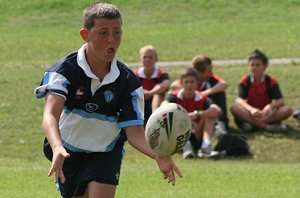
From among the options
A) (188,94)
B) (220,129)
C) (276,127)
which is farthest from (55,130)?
(276,127)

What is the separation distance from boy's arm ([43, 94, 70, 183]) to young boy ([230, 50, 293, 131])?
8.45 m

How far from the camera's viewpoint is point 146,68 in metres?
15.2

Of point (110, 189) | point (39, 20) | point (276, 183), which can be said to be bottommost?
point (39, 20)

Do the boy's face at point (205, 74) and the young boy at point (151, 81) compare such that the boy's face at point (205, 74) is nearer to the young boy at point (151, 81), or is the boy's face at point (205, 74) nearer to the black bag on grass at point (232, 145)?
the young boy at point (151, 81)

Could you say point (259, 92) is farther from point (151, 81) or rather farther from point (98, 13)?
point (98, 13)

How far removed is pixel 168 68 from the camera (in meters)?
19.5

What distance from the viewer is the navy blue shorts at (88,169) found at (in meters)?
7.16

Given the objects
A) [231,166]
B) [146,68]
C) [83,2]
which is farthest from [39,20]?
[231,166]

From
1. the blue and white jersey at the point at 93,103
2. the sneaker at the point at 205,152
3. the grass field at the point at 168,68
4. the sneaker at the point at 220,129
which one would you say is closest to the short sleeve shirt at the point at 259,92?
the grass field at the point at 168,68

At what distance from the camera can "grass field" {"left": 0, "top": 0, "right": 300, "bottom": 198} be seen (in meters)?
11.3

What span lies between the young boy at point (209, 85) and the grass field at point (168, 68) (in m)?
0.47

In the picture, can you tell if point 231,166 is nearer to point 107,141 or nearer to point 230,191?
point 230,191

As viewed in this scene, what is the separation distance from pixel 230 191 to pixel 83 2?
19.3 meters

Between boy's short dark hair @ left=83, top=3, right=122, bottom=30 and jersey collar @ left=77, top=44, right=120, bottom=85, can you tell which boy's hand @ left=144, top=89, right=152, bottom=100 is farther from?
boy's short dark hair @ left=83, top=3, right=122, bottom=30
